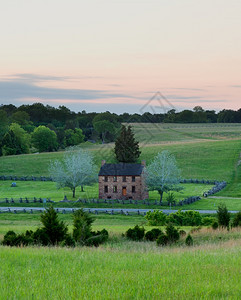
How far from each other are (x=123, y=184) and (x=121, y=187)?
1.90ft

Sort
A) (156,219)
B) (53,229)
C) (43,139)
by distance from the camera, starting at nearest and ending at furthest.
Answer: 1. (53,229)
2. (156,219)
3. (43,139)

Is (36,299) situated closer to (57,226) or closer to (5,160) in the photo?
(57,226)

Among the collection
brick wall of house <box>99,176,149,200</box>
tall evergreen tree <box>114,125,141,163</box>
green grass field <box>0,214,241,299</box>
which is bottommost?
brick wall of house <box>99,176,149,200</box>

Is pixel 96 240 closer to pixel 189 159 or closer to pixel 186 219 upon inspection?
pixel 186 219

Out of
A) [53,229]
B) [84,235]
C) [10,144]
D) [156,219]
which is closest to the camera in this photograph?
[53,229]

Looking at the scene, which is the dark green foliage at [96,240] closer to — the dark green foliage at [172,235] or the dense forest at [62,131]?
the dark green foliage at [172,235]

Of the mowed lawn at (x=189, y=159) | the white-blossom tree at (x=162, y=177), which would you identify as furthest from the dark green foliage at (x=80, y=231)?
the mowed lawn at (x=189, y=159)

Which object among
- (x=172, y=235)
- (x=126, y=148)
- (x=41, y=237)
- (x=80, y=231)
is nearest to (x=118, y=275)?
(x=41, y=237)

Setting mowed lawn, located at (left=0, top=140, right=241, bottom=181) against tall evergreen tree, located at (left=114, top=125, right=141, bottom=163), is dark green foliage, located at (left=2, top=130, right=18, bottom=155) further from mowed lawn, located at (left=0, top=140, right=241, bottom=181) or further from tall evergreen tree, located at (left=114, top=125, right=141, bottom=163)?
tall evergreen tree, located at (left=114, top=125, right=141, bottom=163)

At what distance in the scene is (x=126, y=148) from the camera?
314 feet

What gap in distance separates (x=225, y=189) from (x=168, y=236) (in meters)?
57.8

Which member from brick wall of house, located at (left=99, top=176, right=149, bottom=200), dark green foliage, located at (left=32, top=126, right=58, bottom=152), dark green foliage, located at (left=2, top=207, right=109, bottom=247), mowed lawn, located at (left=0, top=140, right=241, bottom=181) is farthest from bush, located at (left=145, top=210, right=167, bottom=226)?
dark green foliage, located at (left=32, top=126, right=58, bottom=152)

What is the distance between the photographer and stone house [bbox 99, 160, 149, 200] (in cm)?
6831

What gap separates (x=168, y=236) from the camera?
64.8ft
